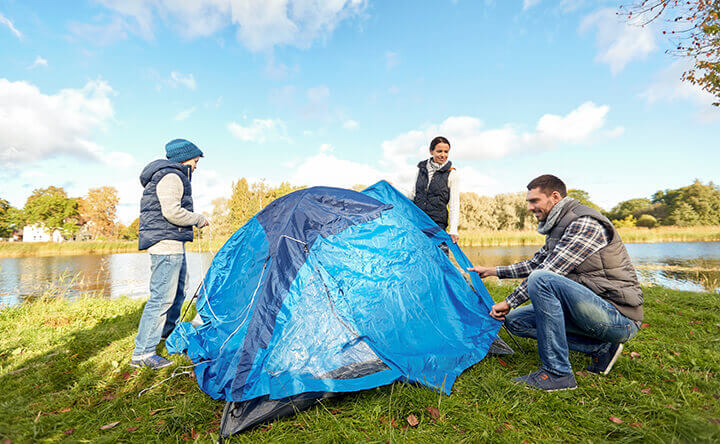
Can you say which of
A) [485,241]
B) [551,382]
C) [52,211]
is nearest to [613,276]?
[551,382]

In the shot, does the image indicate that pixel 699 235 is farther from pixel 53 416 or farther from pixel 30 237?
pixel 30 237

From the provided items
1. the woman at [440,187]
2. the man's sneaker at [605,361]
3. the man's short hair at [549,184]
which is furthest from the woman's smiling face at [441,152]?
the man's sneaker at [605,361]

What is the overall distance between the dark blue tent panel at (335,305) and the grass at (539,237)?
17.6 metres

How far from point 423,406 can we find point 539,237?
2084 centimetres

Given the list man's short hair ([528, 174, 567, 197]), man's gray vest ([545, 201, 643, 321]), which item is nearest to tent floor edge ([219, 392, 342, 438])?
man's gray vest ([545, 201, 643, 321])

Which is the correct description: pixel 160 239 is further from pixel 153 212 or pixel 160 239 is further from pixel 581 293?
pixel 581 293

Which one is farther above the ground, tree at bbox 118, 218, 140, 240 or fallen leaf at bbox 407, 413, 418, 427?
tree at bbox 118, 218, 140, 240

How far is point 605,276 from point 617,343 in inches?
20.9

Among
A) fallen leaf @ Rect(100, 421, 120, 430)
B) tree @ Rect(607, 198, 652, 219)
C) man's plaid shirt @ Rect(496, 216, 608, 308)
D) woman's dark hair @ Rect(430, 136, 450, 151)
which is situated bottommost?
fallen leaf @ Rect(100, 421, 120, 430)

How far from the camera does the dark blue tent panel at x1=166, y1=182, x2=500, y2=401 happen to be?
6.59ft

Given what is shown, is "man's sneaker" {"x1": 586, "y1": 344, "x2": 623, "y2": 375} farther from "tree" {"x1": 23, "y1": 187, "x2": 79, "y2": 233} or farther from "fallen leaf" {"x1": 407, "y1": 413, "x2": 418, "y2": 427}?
"tree" {"x1": 23, "y1": 187, "x2": 79, "y2": 233}

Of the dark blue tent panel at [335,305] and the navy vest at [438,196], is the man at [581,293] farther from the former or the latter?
the navy vest at [438,196]

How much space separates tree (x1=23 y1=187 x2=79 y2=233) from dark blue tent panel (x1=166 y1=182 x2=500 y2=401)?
44.9m

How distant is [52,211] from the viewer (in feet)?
115
